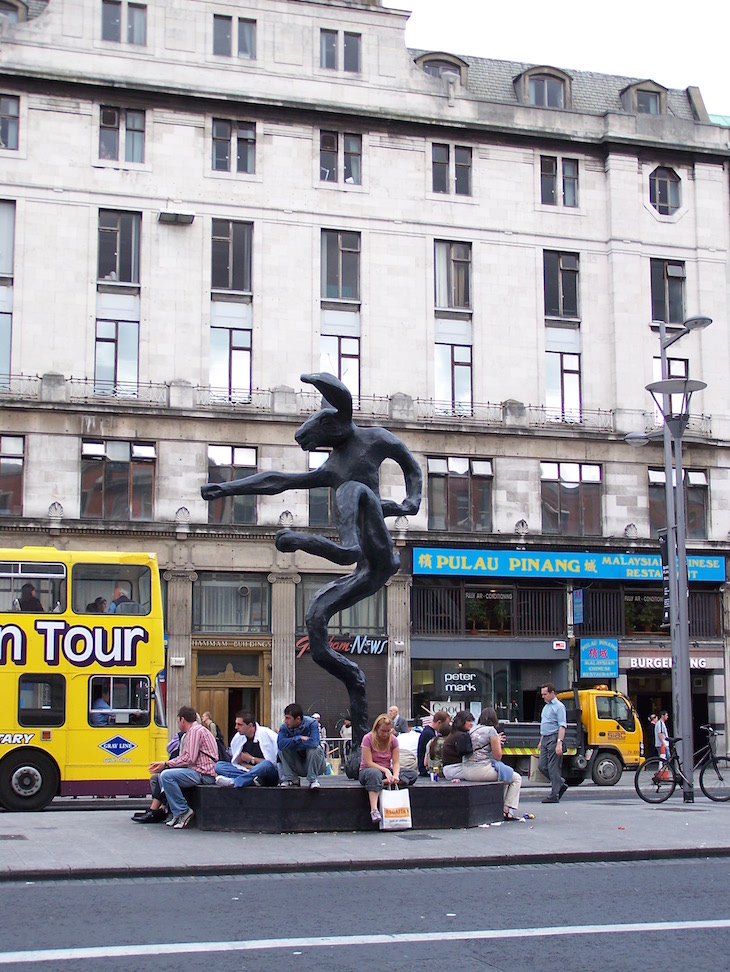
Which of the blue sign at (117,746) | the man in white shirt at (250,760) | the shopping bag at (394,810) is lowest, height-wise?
the shopping bag at (394,810)

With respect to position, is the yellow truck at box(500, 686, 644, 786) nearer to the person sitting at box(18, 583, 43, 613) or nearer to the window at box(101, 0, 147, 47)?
the person sitting at box(18, 583, 43, 613)

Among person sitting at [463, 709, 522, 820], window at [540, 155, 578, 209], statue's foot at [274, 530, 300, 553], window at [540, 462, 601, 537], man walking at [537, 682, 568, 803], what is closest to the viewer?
statue's foot at [274, 530, 300, 553]

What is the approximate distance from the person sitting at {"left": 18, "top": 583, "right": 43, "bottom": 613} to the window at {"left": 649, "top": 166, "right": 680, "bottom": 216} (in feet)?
96.3

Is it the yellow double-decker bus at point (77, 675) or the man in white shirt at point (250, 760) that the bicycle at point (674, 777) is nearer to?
the man in white shirt at point (250, 760)

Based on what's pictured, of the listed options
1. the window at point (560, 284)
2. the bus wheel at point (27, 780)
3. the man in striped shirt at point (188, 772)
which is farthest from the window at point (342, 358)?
the man in striped shirt at point (188, 772)

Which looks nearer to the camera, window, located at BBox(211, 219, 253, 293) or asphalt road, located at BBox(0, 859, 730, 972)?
asphalt road, located at BBox(0, 859, 730, 972)

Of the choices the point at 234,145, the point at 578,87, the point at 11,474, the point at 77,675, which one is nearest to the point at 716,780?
the point at 77,675

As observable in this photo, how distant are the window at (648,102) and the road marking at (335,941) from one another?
40466mm

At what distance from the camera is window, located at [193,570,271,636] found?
37.7 metres

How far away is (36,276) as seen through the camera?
124 ft

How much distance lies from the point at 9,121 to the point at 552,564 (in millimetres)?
21249

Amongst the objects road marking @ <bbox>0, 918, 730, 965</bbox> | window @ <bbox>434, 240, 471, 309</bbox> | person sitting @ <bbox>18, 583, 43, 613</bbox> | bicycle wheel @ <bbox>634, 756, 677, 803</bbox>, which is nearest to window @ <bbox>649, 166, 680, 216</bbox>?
window @ <bbox>434, 240, 471, 309</bbox>

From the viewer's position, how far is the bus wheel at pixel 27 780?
2255cm

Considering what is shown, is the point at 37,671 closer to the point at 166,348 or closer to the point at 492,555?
the point at 166,348
